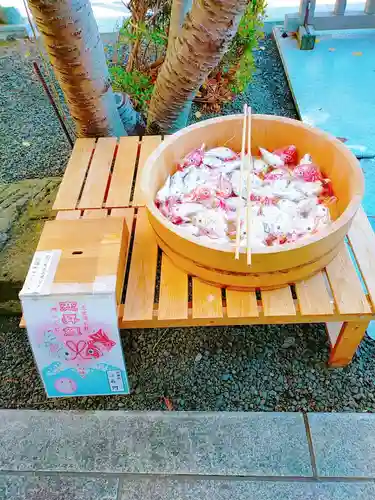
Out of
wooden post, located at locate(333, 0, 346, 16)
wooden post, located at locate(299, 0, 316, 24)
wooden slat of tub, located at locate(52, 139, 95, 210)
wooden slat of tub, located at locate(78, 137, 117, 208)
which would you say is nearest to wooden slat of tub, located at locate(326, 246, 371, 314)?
wooden slat of tub, located at locate(78, 137, 117, 208)

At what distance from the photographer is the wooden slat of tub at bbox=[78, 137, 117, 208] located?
2.62m

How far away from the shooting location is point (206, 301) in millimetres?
2080

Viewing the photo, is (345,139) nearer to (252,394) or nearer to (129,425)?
(252,394)

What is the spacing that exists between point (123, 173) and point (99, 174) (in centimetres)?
14

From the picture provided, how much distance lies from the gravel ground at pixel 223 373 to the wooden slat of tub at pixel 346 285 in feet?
1.50

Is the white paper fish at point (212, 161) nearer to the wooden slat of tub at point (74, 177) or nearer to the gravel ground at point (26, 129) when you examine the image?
the wooden slat of tub at point (74, 177)

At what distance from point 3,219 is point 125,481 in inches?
66.6

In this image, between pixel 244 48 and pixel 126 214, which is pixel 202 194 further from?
pixel 244 48

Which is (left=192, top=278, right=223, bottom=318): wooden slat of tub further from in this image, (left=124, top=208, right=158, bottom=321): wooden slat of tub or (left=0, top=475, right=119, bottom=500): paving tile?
(left=0, top=475, right=119, bottom=500): paving tile

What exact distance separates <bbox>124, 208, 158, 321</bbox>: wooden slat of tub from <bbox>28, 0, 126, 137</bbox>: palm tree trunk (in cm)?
91

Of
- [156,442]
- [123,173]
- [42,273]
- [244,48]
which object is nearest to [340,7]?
[244,48]

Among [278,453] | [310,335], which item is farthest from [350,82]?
[278,453]

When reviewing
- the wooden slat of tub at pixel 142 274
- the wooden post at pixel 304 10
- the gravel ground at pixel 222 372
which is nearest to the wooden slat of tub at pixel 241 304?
the wooden slat of tub at pixel 142 274

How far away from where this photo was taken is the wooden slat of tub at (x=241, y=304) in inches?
79.5
